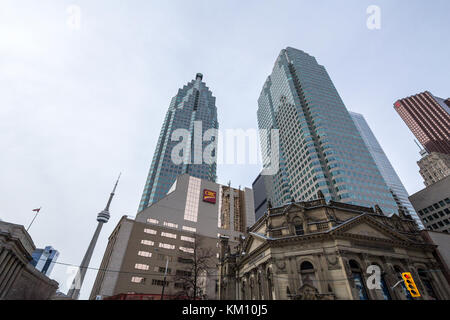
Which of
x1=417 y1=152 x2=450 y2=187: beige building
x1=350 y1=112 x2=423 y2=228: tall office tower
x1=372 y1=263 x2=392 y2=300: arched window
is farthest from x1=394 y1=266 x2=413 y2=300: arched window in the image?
x1=350 y1=112 x2=423 y2=228: tall office tower

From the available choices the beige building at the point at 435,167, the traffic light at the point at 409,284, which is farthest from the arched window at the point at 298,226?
the beige building at the point at 435,167

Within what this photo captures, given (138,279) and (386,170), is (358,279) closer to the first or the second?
(138,279)

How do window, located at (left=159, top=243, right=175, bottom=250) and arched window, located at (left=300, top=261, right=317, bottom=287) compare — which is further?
window, located at (left=159, top=243, right=175, bottom=250)

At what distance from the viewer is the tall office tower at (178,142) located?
127 meters

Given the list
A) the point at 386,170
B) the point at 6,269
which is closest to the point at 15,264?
the point at 6,269

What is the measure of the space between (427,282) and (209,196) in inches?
2953

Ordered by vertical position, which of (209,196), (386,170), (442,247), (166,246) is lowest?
(442,247)

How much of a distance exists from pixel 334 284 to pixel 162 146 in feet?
451

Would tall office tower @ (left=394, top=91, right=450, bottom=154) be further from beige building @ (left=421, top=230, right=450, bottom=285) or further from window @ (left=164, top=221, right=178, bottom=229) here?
window @ (left=164, top=221, right=178, bottom=229)

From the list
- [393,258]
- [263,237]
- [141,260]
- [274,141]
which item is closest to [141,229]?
[141,260]

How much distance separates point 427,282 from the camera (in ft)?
99.4

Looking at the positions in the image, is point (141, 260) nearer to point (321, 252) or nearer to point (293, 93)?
point (321, 252)

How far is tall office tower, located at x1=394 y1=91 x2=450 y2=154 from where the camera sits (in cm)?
15412

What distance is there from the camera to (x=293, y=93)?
11869 cm
